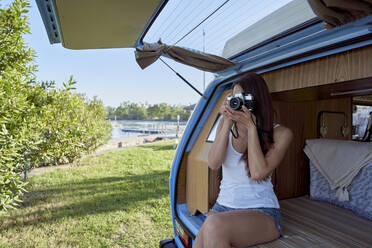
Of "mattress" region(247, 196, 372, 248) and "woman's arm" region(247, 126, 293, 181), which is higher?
"woman's arm" region(247, 126, 293, 181)

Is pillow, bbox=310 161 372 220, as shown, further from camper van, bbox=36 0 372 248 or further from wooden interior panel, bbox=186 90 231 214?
wooden interior panel, bbox=186 90 231 214

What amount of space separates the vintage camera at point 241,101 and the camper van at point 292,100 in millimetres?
358

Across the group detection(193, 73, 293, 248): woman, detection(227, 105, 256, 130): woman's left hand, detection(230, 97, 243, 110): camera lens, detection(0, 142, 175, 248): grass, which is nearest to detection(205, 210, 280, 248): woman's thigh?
detection(193, 73, 293, 248): woman

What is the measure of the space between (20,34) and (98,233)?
121 inches

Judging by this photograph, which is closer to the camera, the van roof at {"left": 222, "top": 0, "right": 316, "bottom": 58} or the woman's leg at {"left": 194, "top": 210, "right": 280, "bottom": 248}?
the woman's leg at {"left": 194, "top": 210, "right": 280, "bottom": 248}

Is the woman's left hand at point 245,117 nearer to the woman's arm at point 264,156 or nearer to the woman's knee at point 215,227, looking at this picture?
the woman's arm at point 264,156

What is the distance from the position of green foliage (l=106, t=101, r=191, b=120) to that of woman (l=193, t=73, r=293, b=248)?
50924mm

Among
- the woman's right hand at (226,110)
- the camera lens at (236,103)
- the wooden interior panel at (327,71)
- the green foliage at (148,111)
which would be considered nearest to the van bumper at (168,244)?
the woman's right hand at (226,110)

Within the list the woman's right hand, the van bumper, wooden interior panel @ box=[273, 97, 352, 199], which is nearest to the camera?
the woman's right hand

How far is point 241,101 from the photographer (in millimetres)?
1539

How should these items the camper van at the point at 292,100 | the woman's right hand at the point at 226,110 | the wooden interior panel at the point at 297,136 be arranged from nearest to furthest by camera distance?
the camper van at the point at 292,100
the woman's right hand at the point at 226,110
the wooden interior panel at the point at 297,136

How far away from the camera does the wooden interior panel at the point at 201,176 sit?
6.50 ft

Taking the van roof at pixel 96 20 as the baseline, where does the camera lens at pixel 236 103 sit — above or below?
below

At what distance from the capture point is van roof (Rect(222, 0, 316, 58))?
1420mm
